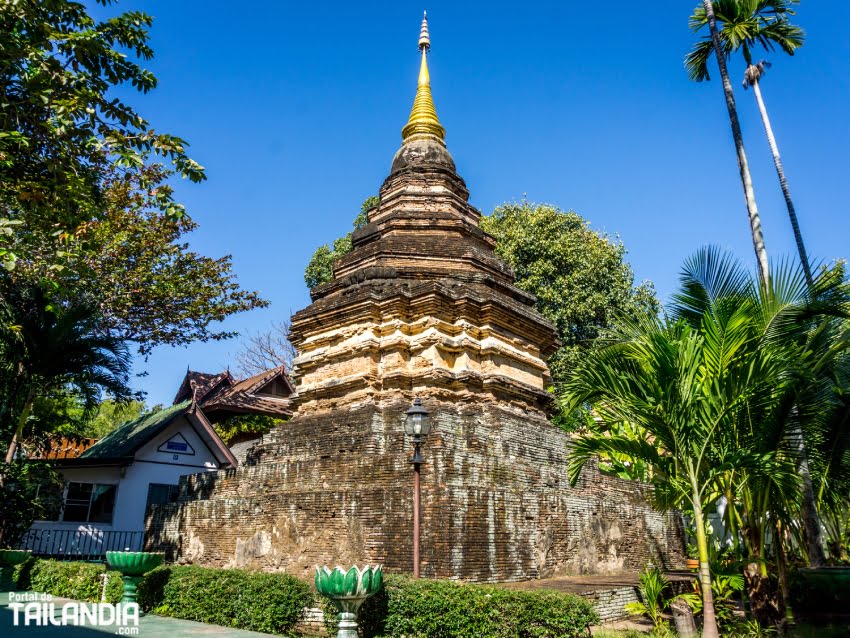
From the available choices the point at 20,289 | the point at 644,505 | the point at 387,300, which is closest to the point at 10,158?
the point at 387,300

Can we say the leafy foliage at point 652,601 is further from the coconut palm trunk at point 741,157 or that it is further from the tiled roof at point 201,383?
the tiled roof at point 201,383

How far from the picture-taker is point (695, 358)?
287 inches

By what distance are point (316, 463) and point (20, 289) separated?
9347 millimetres

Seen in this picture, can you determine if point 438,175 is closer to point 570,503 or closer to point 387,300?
point 387,300

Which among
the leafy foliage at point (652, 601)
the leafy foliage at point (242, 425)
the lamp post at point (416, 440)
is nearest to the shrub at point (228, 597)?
the lamp post at point (416, 440)

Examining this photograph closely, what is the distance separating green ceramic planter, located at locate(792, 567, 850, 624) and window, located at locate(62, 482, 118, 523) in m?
17.1

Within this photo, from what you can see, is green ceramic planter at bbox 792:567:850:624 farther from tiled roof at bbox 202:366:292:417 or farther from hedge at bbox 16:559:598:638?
tiled roof at bbox 202:366:292:417

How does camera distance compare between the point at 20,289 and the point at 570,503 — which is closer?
the point at 570,503

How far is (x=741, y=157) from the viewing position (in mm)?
11891

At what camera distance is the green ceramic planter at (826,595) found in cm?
751

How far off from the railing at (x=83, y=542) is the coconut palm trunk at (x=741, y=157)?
16369 mm

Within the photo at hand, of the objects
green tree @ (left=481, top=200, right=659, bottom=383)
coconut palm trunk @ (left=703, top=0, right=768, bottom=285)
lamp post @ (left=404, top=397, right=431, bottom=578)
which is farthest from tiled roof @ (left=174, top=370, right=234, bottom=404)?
coconut palm trunk @ (left=703, top=0, right=768, bottom=285)

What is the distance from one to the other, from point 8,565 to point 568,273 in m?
18.9

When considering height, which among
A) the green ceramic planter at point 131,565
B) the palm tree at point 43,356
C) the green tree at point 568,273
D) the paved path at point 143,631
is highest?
the green tree at point 568,273
